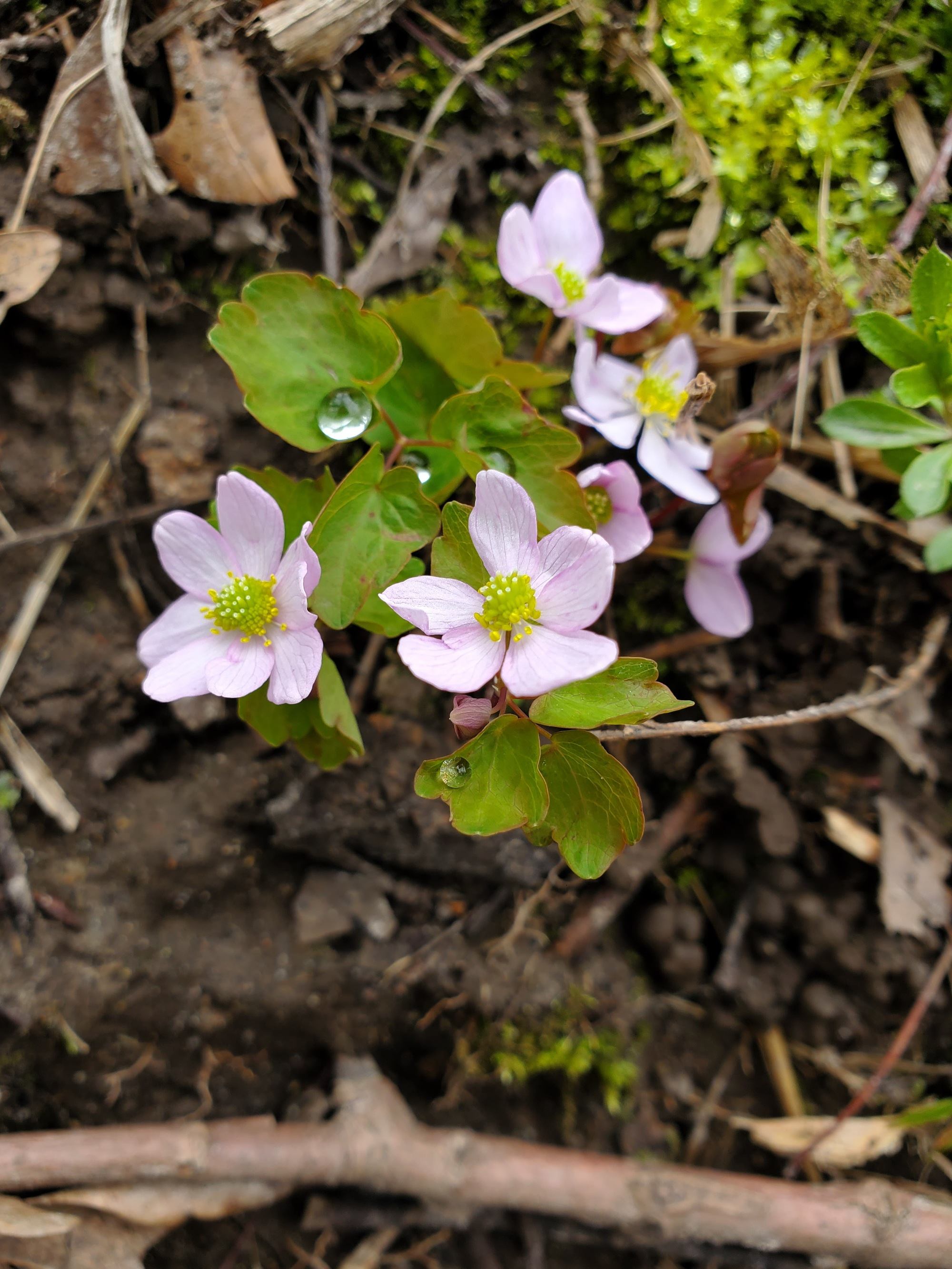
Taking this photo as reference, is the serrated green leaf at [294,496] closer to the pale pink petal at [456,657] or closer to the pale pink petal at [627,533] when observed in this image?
the pale pink petal at [456,657]

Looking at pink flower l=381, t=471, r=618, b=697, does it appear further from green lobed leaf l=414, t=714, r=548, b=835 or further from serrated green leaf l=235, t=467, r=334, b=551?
serrated green leaf l=235, t=467, r=334, b=551

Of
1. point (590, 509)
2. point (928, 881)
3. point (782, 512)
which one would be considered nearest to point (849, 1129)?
point (928, 881)

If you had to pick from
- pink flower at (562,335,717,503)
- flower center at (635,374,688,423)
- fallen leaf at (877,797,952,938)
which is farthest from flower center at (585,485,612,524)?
fallen leaf at (877,797,952,938)

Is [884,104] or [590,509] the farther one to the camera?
[884,104]

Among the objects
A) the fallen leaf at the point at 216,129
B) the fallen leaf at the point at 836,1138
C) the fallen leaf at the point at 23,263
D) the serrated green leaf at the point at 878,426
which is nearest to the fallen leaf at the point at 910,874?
the fallen leaf at the point at 836,1138

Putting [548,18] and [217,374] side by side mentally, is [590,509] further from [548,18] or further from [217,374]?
[548,18]

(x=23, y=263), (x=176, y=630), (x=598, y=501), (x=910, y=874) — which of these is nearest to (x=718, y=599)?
(x=598, y=501)

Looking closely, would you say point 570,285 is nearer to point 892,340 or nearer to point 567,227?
point 567,227
